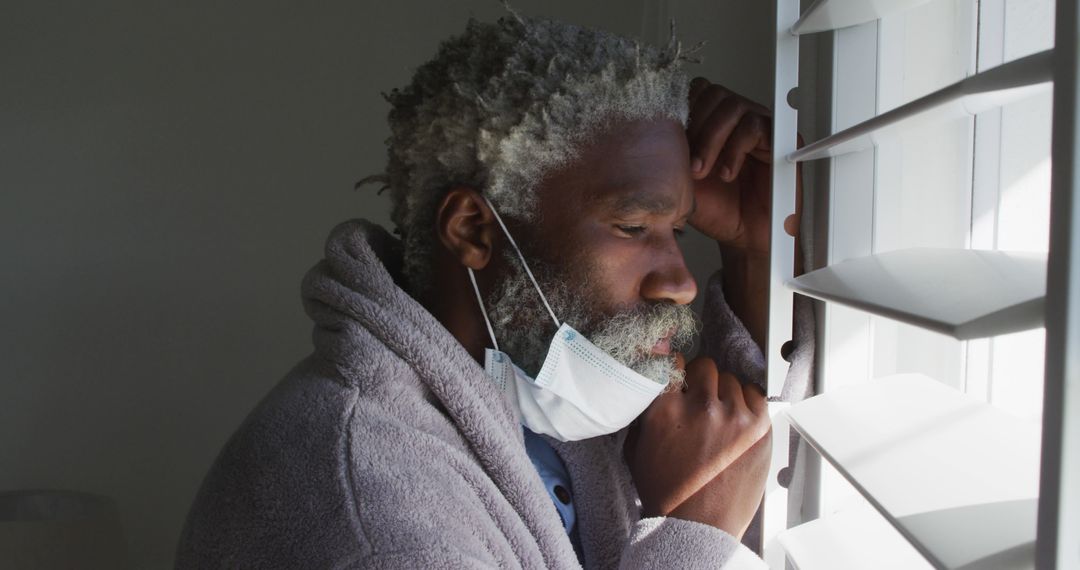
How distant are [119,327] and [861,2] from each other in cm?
182

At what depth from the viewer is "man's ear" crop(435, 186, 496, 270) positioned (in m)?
1.13

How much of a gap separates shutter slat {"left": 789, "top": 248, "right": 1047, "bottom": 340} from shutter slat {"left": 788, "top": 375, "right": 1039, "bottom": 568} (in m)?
0.12

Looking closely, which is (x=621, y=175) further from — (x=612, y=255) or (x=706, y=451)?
(x=706, y=451)

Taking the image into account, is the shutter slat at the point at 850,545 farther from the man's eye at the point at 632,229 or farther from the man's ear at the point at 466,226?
the man's ear at the point at 466,226

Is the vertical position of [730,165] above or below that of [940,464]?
above

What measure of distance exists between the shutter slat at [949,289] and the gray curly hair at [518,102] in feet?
1.28

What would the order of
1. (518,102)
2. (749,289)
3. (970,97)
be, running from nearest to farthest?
(970,97), (518,102), (749,289)

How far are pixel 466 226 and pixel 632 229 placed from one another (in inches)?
8.5

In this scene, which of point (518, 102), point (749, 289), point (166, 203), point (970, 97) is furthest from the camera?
point (166, 203)

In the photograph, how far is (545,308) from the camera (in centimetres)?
113

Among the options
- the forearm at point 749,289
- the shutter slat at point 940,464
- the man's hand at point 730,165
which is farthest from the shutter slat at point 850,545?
the man's hand at point 730,165

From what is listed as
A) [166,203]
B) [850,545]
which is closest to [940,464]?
[850,545]

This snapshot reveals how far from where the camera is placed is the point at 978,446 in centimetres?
62

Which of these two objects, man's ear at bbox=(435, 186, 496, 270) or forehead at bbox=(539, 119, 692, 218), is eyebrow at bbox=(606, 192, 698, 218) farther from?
man's ear at bbox=(435, 186, 496, 270)
